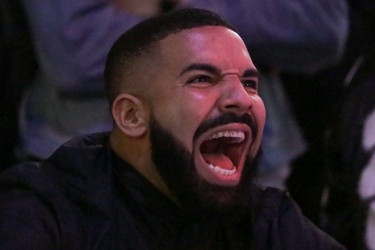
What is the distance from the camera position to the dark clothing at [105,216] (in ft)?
6.29

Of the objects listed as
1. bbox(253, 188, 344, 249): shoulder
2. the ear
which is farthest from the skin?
bbox(253, 188, 344, 249): shoulder

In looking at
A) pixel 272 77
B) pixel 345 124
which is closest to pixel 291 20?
pixel 272 77

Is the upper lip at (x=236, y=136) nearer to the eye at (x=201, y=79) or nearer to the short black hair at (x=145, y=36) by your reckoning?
the eye at (x=201, y=79)

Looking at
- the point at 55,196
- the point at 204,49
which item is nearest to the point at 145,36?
the point at 204,49

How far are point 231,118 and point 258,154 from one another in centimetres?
15

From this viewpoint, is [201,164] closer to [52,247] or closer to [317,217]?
[52,247]

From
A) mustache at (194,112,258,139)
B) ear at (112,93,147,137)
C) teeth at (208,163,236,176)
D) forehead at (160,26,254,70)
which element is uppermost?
forehead at (160,26,254,70)

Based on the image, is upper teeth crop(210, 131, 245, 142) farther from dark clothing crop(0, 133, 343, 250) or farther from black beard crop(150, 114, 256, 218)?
dark clothing crop(0, 133, 343, 250)

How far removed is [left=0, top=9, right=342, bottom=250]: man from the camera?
196 cm

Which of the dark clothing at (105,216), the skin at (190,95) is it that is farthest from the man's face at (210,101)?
the dark clothing at (105,216)

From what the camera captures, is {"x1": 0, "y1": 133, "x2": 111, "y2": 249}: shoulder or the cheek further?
the cheek

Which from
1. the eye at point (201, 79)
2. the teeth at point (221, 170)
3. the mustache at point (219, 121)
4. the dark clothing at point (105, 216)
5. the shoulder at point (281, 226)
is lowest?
the shoulder at point (281, 226)

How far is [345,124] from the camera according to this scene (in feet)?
9.07

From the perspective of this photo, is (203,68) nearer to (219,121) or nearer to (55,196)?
(219,121)
